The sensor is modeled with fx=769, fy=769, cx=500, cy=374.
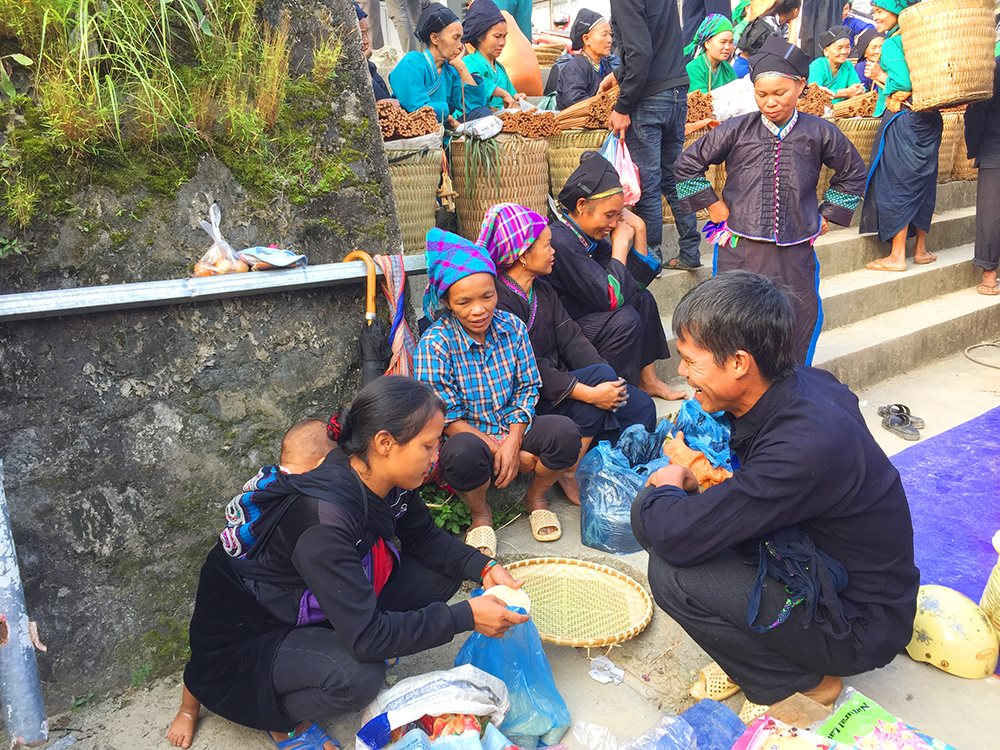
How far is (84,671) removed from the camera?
2.53 metres

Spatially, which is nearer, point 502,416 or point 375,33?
point 502,416

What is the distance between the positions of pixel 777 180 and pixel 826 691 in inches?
111

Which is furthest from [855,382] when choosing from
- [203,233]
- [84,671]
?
[84,671]

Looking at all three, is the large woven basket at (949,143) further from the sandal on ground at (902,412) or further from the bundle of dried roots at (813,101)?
the sandal on ground at (902,412)

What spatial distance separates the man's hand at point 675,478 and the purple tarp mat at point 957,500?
1.36 metres

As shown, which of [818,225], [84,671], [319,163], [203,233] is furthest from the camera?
[818,225]

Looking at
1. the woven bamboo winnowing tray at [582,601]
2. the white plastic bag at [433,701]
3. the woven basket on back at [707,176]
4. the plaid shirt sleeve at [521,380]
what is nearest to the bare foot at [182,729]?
the white plastic bag at [433,701]

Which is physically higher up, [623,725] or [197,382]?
[197,382]

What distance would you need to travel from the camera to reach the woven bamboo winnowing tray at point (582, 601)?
263 centimetres

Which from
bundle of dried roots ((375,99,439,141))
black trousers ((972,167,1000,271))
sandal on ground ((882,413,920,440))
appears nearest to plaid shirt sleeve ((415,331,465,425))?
bundle of dried roots ((375,99,439,141))

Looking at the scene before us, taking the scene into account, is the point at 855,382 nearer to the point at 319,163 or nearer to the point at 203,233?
the point at 319,163

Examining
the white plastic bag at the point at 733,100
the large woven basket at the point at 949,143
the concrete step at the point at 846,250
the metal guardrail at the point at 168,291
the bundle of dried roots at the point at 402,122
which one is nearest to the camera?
the metal guardrail at the point at 168,291

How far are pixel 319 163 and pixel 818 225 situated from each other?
2.82 metres

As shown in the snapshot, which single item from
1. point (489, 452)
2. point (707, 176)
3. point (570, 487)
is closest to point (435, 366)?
point (489, 452)
